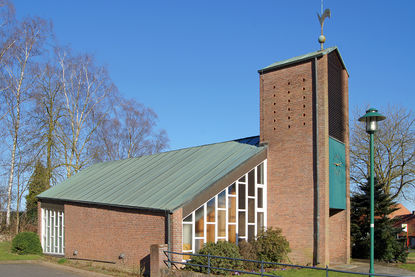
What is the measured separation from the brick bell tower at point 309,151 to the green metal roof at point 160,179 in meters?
1.55

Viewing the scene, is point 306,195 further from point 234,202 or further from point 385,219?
point 385,219

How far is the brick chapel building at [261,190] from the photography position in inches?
624

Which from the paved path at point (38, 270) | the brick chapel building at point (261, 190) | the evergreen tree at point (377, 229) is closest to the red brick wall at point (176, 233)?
the brick chapel building at point (261, 190)

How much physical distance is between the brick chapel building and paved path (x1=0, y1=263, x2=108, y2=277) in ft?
4.66

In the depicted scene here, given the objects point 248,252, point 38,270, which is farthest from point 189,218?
point 38,270

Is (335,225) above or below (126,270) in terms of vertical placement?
above

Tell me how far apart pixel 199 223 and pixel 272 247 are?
322cm

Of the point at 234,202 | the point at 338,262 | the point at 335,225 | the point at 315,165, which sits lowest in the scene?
the point at 338,262

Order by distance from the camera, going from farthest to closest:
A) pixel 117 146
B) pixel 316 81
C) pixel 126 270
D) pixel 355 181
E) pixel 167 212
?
pixel 117 146 < pixel 355 181 < pixel 316 81 < pixel 126 270 < pixel 167 212

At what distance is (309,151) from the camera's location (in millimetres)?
17516

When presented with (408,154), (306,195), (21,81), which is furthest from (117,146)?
(306,195)

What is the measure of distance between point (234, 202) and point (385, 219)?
10996 millimetres

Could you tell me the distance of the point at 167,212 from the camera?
14.8 meters

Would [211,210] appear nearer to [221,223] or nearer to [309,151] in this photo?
[221,223]
